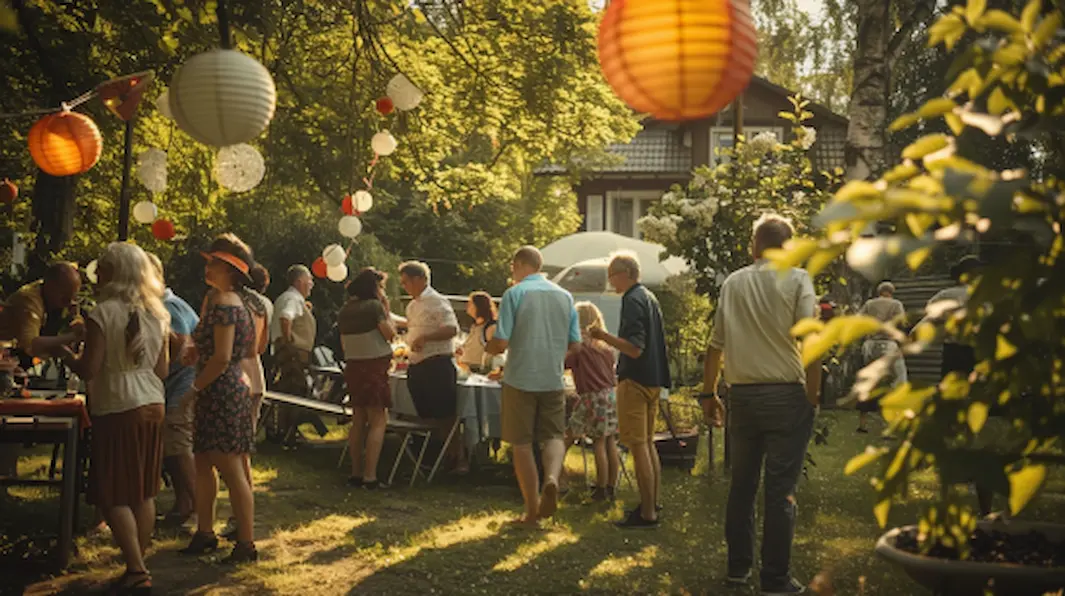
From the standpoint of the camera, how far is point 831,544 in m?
7.36

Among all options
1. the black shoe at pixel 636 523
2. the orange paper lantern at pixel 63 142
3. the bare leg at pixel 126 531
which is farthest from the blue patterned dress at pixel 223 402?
the black shoe at pixel 636 523

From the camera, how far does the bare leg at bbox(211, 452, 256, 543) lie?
6422 mm

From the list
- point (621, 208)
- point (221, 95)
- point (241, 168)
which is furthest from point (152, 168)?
point (621, 208)

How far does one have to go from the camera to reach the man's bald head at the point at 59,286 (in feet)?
24.2

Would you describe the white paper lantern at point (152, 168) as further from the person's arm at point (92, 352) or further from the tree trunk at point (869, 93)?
the tree trunk at point (869, 93)

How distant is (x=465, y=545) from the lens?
7320 millimetres

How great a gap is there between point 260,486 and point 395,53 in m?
7.22

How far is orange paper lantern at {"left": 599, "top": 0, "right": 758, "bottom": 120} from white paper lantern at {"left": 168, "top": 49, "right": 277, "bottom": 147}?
1.80 m

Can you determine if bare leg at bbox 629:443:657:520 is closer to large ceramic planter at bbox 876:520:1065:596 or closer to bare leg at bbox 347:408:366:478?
bare leg at bbox 347:408:366:478

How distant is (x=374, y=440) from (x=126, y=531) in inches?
154

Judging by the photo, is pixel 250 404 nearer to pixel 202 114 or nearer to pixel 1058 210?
pixel 202 114

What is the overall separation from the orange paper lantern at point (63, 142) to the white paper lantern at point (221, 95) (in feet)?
9.51

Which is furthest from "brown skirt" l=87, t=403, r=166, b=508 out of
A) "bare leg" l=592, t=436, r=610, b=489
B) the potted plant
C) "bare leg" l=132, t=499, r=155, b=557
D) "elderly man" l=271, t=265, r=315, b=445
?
"elderly man" l=271, t=265, r=315, b=445

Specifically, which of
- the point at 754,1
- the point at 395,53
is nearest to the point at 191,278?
the point at 395,53
